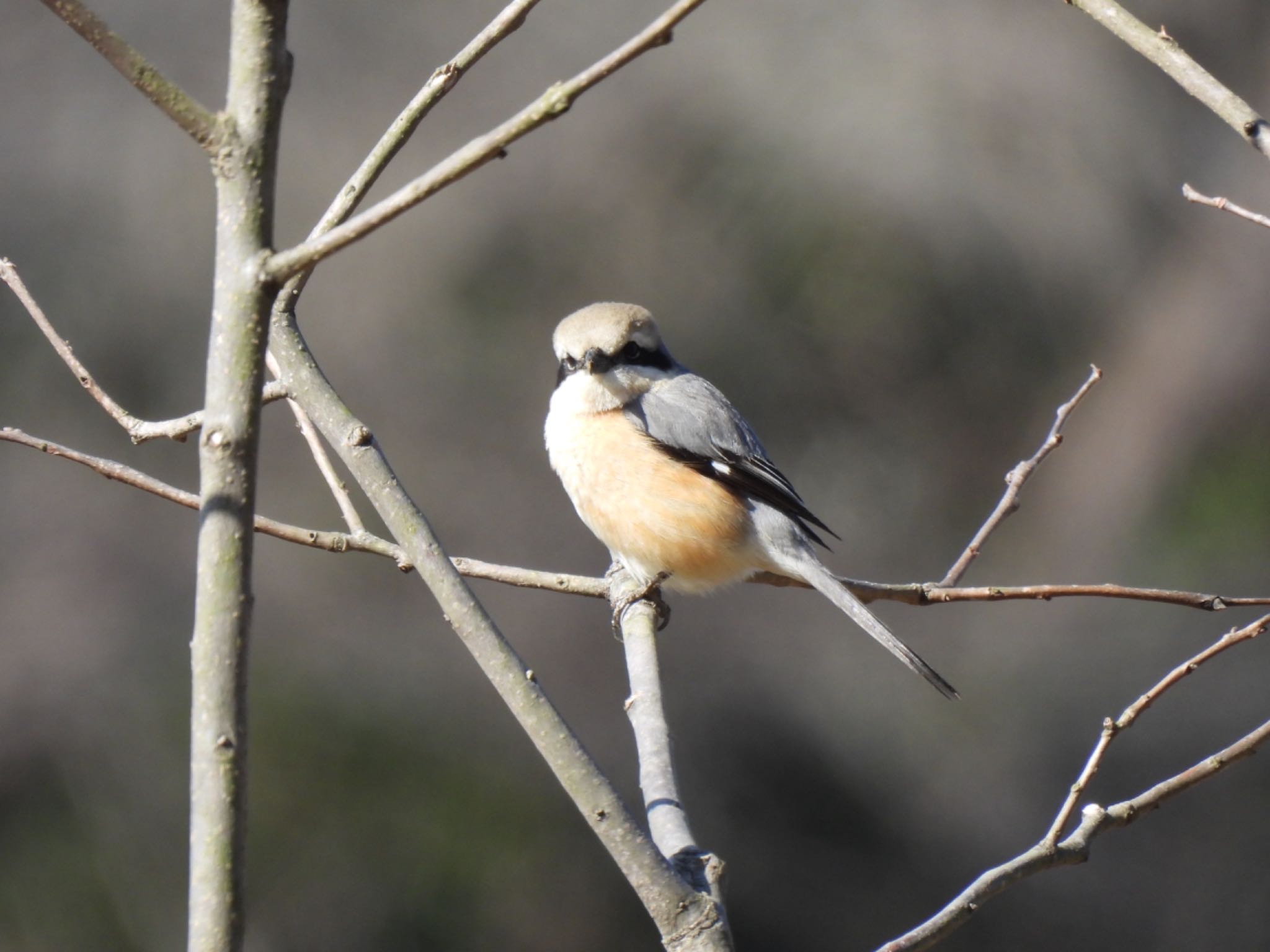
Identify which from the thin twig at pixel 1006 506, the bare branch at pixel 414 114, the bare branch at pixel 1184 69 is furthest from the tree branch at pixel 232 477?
the thin twig at pixel 1006 506

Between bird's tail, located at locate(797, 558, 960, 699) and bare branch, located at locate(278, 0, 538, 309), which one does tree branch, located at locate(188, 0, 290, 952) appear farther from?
bird's tail, located at locate(797, 558, 960, 699)

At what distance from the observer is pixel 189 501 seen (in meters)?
1.94

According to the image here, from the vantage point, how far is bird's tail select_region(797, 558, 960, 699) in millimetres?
2389

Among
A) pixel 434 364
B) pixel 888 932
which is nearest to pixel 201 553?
pixel 434 364

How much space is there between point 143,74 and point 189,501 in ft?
3.53

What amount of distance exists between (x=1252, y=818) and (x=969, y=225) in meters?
3.34

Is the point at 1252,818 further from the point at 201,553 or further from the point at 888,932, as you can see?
the point at 201,553

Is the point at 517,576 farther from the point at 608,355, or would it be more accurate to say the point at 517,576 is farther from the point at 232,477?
the point at 232,477

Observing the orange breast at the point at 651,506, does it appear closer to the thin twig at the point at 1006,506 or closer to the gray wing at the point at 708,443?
the gray wing at the point at 708,443

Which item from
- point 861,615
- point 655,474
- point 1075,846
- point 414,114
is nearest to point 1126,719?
point 1075,846

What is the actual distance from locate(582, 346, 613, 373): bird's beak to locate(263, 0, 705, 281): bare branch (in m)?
1.83

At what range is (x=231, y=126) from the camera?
38.8 inches

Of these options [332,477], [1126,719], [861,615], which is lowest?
[1126,719]

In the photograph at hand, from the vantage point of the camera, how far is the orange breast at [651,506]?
284 centimetres
